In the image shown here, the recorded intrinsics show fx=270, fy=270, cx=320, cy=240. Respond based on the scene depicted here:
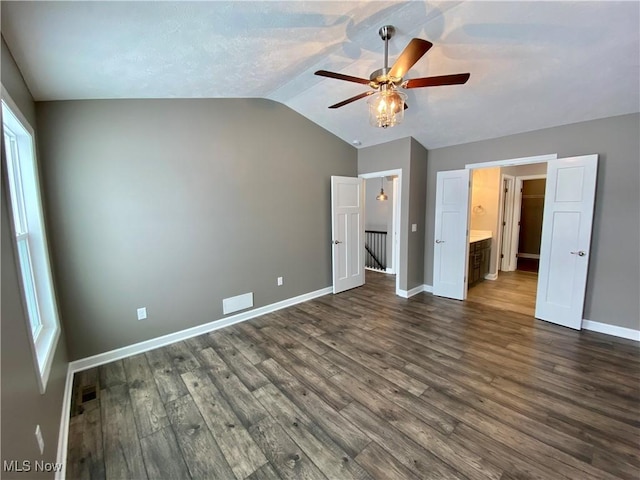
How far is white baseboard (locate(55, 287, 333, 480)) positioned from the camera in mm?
1809

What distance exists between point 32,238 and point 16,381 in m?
1.53

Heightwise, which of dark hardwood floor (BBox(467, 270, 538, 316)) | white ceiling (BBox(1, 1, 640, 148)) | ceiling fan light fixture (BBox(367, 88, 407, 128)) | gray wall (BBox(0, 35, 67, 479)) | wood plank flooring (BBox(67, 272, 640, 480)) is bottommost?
wood plank flooring (BBox(67, 272, 640, 480))

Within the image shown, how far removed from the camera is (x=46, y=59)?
6.01 feet

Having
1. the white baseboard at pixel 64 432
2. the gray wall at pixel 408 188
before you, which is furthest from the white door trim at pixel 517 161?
the white baseboard at pixel 64 432

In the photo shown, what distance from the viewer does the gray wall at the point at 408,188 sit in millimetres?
4316

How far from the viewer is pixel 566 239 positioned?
132 inches

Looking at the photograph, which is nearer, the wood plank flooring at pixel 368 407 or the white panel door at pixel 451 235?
the wood plank flooring at pixel 368 407

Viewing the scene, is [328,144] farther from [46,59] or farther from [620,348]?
[620,348]

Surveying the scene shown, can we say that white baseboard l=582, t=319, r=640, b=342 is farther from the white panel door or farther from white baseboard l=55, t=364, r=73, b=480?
white baseboard l=55, t=364, r=73, b=480

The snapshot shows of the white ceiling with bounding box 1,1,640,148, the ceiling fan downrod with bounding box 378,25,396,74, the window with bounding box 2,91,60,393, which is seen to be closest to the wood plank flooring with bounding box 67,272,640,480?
the window with bounding box 2,91,60,393

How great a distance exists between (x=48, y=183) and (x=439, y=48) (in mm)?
3681

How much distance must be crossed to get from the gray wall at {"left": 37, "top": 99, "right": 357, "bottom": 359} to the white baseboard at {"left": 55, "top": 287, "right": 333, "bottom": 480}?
0.08 m

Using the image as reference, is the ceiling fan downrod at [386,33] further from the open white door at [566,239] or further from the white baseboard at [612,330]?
the white baseboard at [612,330]

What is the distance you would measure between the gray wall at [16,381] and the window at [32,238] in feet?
1.05
